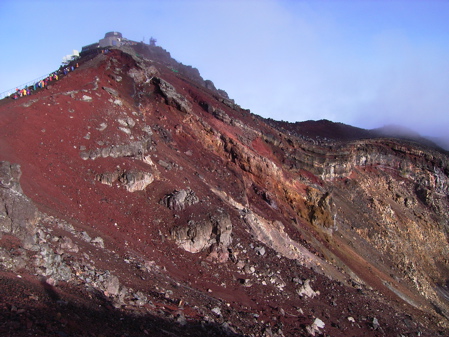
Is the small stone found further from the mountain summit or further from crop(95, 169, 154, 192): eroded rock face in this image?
crop(95, 169, 154, 192): eroded rock face

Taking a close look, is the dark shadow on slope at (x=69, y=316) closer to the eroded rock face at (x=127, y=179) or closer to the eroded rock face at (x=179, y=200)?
the eroded rock face at (x=179, y=200)

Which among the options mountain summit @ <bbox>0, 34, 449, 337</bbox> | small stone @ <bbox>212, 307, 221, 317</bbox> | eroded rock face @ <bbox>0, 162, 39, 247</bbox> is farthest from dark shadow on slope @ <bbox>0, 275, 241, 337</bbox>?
eroded rock face @ <bbox>0, 162, 39, 247</bbox>

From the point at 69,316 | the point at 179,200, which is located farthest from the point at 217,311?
the point at 179,200

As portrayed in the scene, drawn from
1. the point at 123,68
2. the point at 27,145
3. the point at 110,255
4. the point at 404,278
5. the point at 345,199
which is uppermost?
the point at 123,68

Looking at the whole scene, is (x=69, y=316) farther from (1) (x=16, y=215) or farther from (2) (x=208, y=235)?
(2) (x=208, y=235)

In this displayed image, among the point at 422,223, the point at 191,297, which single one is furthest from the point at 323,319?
the point at 422,223

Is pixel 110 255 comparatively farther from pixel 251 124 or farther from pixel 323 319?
pixel 251 124
